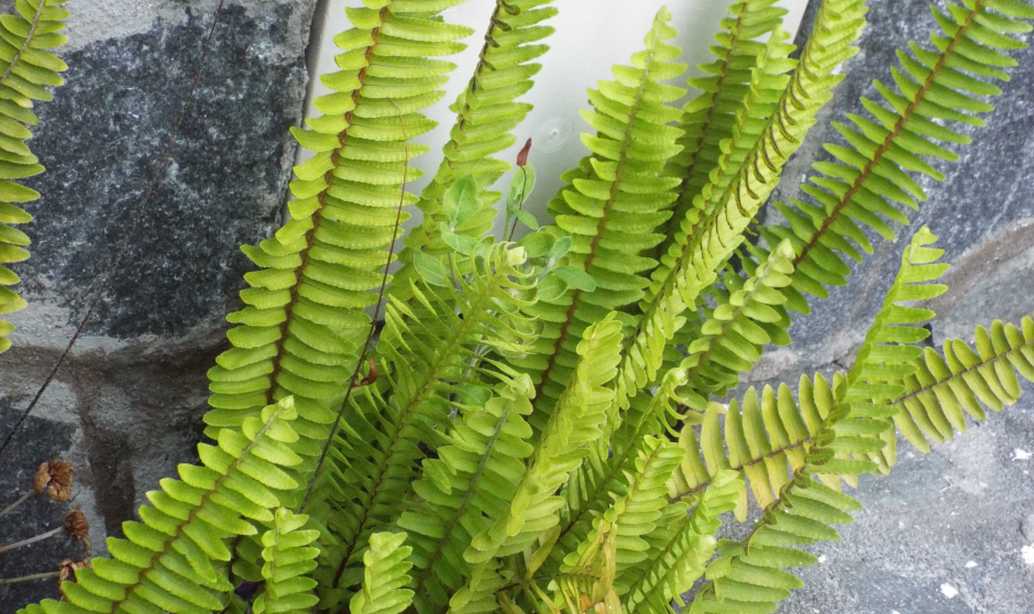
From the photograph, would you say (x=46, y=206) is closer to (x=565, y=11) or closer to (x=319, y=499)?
(x=319, y=499)

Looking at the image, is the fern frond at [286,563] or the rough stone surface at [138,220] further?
the rough stone surface at [138,220]

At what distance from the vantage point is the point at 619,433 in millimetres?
1289

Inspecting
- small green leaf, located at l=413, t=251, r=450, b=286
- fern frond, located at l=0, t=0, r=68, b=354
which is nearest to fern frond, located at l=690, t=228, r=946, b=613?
small green leaf, located at l=413, t=251, r=450, b=286

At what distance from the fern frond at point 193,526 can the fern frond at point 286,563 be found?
0.07 feet

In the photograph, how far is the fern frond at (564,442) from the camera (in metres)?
0.93

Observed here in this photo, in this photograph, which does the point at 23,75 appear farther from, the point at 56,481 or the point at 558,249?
the point at 558,249

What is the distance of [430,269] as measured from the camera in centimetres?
106

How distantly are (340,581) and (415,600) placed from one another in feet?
0.25

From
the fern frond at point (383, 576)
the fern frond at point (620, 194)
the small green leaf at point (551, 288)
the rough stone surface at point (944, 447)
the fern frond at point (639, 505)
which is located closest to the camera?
the fern frond at point (383, 576)

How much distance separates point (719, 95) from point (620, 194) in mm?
219

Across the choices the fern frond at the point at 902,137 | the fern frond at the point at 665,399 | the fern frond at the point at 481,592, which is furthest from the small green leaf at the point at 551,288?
the fern frond at the point at 902,137

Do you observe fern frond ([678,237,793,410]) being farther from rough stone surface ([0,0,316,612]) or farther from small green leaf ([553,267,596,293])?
rough stone surface ([0,0,316,612])

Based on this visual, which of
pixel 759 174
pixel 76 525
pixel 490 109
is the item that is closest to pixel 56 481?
pixel 76 525

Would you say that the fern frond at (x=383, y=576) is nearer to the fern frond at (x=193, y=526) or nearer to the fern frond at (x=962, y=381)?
the fern frond at (x=193, y=526)
